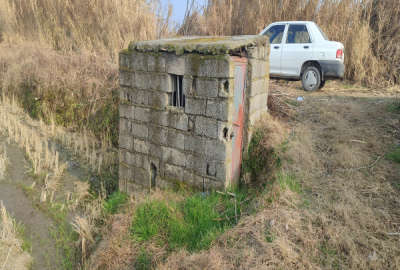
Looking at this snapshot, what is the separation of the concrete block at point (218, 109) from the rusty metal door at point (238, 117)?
260 millimetres

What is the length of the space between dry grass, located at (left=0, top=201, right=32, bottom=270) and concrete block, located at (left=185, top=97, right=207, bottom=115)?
316 cm

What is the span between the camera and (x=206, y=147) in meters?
4.50

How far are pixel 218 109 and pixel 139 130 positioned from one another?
1.63 meters

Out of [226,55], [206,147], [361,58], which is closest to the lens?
[226,55]

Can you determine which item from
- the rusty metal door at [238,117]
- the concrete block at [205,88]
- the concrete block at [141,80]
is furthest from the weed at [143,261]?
the concrete block at [141,80]

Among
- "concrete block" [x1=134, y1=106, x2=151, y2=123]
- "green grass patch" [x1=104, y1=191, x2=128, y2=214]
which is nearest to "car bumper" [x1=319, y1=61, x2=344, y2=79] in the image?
"concrete block" [x1=134, y1=106, x2=151, y2=123]

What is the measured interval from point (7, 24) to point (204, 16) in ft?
29.6

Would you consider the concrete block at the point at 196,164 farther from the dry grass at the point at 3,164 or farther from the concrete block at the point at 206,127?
the dry grass at the point at 3,164

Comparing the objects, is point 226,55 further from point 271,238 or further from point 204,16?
point 204,16

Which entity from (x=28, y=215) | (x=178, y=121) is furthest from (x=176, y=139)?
(x=28, y=215)

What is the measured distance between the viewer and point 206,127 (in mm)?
4469

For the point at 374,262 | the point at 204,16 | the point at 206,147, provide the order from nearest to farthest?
the point at 374,262, the point at 206,147, the point at 204,16

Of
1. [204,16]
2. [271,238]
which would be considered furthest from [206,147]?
[204,16]

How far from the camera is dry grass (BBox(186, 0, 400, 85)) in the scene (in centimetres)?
950
